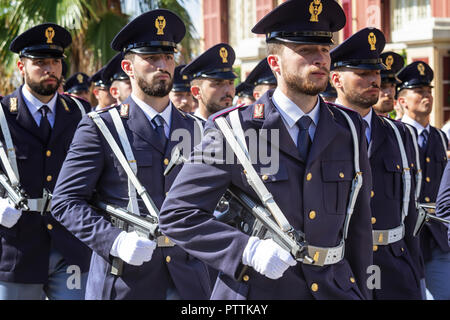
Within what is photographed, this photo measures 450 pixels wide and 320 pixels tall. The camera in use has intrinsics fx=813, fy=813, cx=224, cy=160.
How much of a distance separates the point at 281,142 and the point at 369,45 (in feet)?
7.38

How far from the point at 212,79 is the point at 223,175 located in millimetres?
3699

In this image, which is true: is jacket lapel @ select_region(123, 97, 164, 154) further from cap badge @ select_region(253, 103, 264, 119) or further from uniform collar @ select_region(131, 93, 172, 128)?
cap badge @ select_region(253, 103, 264, 119)

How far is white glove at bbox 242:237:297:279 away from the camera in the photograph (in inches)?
121

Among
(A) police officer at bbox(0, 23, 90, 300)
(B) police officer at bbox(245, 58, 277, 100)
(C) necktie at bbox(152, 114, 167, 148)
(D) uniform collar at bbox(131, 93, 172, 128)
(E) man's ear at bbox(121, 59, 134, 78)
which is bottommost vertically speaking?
(A) police officer at bbox(0, 23, 90, 300)

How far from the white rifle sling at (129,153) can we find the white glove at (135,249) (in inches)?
8.8

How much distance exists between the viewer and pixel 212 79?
6.90m

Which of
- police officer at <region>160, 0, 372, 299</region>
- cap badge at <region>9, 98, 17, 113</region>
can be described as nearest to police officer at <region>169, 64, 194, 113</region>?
cap badge at <region>9, 98, 17, 113</region>

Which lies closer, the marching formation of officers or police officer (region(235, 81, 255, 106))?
the marching formation of officers

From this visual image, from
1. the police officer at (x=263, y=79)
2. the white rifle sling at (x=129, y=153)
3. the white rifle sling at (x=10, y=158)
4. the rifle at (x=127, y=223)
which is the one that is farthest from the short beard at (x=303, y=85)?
the police officer at (x=263, y=79)

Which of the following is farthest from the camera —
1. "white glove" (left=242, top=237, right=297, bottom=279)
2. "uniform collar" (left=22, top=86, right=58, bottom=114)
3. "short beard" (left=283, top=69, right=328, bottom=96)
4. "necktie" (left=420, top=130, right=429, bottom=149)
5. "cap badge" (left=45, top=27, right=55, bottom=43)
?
"necktie" (left=420, top=130, right=429, bottom=149)

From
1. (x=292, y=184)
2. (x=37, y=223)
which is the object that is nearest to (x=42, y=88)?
(x=37, y=223)

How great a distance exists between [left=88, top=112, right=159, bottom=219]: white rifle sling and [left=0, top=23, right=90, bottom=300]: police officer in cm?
110

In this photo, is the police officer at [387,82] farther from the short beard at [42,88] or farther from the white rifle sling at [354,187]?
the white rifle sling at [354,187]

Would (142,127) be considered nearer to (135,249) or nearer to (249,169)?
(135,249)
